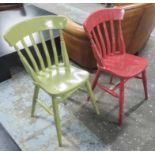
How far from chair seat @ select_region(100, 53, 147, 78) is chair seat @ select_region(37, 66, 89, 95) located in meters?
0.24

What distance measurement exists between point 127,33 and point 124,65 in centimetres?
60

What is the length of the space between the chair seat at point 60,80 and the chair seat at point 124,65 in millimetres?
241

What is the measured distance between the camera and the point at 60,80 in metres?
1.50

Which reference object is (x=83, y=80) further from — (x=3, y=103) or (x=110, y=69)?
(x=3, y=103)

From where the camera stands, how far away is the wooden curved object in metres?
1.92

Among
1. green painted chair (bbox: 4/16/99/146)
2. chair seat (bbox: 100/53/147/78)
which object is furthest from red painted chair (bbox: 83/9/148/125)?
green painted chair (bbox: 4/16/99/146)

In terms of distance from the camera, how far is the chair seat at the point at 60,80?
4.60 feet

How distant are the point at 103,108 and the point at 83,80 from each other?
0.52 meters

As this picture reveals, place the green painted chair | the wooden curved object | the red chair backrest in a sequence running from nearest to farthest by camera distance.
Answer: the green painted chair < the red chair backrest < the wooden curved object

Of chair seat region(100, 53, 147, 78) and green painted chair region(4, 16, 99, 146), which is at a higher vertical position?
green painted chair region(4, 16, 99, 146)

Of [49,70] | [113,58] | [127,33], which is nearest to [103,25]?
[113,58]

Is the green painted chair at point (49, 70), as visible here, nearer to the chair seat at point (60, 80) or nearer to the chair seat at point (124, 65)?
the chair seat at point (60, 80)

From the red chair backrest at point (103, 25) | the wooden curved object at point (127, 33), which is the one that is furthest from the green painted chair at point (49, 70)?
the wooden curved object at point (127, 33)

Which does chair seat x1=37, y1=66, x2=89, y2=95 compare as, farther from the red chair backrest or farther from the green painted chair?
the red chair backrest
